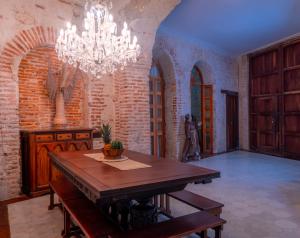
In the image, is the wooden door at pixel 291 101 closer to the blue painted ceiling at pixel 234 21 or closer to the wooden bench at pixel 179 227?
the blue painted ceiling at pixel 234 21

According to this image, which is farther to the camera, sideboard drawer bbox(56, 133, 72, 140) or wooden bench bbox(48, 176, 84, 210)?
sideboard drawer bbox(56, 133, 72, 140)

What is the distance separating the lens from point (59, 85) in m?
4.84

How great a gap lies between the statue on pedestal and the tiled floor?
1.29m

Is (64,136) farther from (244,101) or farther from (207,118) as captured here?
(244,101)

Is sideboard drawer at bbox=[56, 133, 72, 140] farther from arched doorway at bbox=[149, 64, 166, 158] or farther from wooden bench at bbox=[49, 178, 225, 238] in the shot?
arched doorway at bbox=[149, 64, 166, 158]

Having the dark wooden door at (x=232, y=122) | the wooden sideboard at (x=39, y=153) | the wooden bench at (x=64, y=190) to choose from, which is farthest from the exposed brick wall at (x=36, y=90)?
the dark wooden door at (x=232, y=122)

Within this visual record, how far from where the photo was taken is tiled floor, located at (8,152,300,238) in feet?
9.53

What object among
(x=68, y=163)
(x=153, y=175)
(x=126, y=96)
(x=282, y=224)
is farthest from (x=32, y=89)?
(x=282, y=224)

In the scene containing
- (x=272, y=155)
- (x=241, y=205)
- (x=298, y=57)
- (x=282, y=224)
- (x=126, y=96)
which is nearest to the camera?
(x=282, y=224)

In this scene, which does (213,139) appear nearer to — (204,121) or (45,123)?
(204,121)

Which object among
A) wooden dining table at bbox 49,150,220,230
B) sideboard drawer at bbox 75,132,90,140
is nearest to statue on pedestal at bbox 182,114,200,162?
sideboard drawer at bbox 75,132,90,140

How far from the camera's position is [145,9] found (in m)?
5.06

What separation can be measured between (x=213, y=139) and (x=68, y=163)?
6272mm

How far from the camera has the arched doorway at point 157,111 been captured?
703cm
